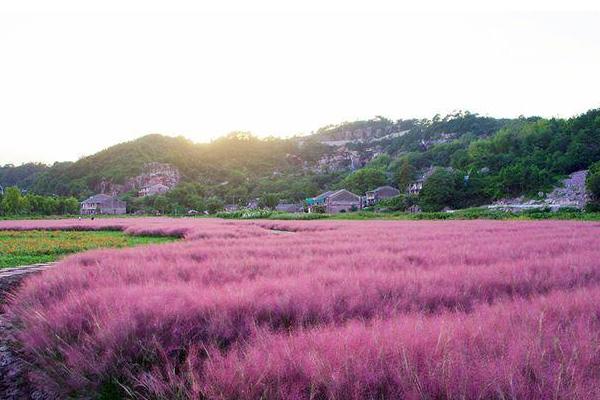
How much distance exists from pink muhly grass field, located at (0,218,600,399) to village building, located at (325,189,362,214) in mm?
83036

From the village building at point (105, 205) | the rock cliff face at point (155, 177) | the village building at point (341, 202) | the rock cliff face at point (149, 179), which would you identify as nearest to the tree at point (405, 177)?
the village building at point (341, 202)

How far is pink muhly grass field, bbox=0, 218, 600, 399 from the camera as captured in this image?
262cm

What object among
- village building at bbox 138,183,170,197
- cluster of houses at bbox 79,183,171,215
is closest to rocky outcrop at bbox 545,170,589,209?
cluster of houses at bbox 79,183,171,215

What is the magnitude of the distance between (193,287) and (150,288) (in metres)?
0.56

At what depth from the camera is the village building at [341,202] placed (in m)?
90.5

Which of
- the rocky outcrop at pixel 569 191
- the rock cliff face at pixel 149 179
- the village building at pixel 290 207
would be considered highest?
the rock cliff face at pixel 149 179

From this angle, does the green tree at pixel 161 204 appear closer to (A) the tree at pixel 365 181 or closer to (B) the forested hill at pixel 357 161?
(B) the forested hill at pixel 357 161

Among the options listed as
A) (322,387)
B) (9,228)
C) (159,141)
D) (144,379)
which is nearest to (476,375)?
(322,387)

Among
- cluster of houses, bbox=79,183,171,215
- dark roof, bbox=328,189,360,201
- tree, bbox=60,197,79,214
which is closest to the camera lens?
tree, bbox=60,197,79,214

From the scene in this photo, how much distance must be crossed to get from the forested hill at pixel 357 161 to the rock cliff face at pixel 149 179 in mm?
1494

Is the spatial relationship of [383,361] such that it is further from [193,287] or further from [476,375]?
[193,287]

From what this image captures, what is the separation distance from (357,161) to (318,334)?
17489 centimetres

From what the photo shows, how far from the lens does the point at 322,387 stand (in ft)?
8.79

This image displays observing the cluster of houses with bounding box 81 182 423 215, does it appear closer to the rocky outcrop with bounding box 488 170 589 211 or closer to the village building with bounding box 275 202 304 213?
the village building with bounding box 275 202 304 213
